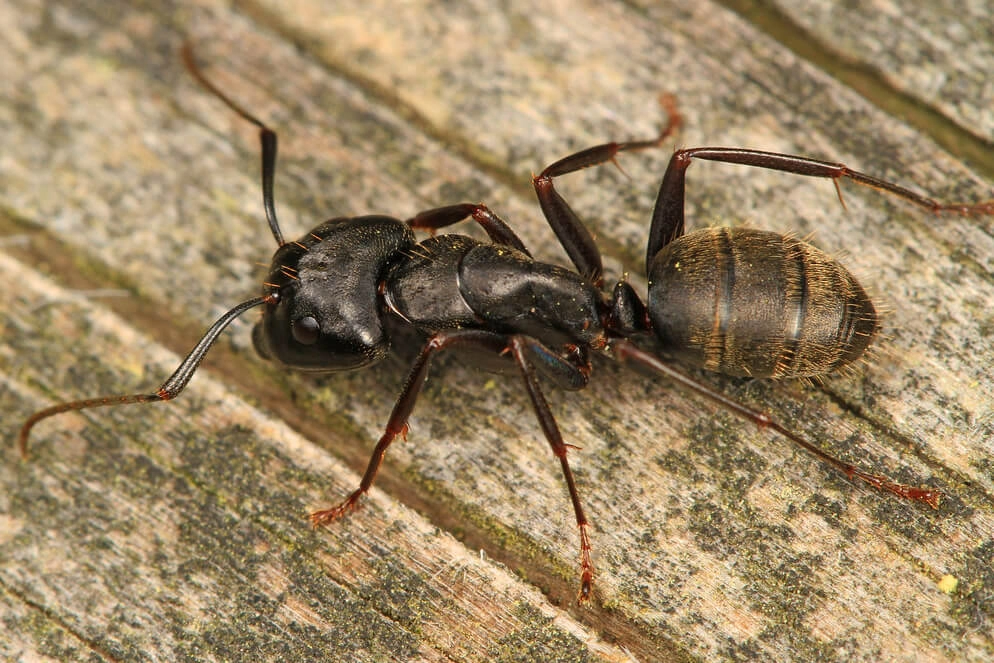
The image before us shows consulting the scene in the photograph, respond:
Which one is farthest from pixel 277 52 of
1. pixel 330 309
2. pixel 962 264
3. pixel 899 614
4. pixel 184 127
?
pixel 899 614

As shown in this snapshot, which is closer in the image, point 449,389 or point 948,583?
point 948,583

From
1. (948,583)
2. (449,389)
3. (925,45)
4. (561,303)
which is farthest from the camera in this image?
(925,45)

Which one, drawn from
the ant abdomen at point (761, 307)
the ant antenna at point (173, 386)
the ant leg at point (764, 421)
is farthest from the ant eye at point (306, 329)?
the ant abdomen at point (761, 307)

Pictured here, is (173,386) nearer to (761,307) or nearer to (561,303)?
(561,303)

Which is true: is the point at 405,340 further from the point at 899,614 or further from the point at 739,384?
the point at 899,614

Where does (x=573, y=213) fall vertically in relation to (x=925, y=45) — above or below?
below

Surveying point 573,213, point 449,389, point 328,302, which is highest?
point 573,213

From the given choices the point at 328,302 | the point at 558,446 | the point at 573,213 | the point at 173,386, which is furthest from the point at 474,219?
the point at 173,386
